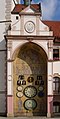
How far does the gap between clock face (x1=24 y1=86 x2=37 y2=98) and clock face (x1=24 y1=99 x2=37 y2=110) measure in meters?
0.53

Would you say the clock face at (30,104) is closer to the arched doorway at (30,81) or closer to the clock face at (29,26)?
the arched doorway at (30,81)

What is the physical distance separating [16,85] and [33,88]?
1.89 meters

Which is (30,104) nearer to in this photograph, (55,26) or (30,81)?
(30,81)

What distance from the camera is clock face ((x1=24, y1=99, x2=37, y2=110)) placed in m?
44.2

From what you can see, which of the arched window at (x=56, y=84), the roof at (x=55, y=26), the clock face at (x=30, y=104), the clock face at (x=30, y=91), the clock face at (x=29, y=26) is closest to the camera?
the clock face at (x=29, y=26)

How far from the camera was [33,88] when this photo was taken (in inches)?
1759

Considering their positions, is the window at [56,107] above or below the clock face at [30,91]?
below

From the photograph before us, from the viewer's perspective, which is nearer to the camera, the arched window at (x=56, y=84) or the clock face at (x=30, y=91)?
the arched window at (x=56, y=84)

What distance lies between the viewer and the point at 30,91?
146 feet

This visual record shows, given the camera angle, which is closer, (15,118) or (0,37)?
(15,118)

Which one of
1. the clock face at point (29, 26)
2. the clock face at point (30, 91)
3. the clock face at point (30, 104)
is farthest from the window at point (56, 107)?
the clock face at point (29, 26)

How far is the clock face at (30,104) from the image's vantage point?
4422cm

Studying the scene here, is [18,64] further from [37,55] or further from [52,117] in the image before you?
[52,117]

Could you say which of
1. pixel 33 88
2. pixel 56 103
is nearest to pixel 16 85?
pixel 33 88
